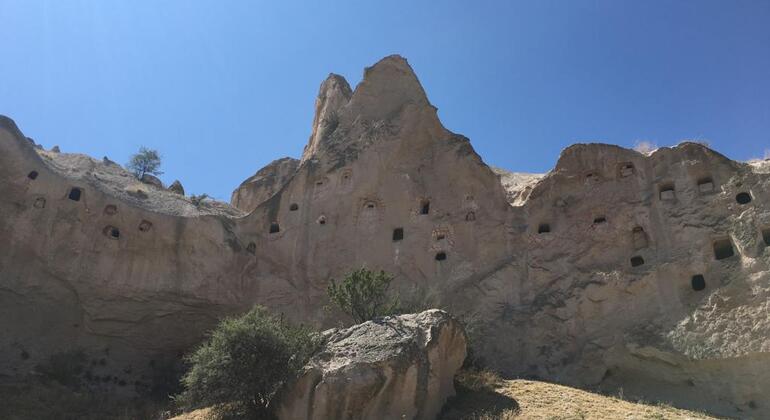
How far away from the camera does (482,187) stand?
22.4 metres

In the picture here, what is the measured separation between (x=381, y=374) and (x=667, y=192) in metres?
10.6

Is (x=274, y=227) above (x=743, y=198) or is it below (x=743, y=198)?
above

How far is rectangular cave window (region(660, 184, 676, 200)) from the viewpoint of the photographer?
19547 millimetres

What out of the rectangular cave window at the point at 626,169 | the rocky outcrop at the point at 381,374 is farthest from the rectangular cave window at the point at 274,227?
the rectangular cave window at the point at 626,169

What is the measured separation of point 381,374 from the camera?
1402 centimetres

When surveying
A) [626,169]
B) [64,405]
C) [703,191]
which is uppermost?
[626,169]

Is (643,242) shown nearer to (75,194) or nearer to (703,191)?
(703,191)

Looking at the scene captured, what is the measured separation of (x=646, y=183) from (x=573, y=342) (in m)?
5.40

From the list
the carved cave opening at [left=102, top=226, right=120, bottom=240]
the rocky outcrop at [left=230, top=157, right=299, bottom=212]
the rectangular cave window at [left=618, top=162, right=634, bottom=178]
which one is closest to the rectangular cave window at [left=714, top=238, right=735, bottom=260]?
the rectangular cave window at [left=618, top=162, right=634, bottom=178]

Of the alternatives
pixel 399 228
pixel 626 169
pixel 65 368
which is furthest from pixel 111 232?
pixel 626 169

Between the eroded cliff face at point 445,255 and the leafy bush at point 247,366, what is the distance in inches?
228

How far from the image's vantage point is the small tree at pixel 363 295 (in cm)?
1759

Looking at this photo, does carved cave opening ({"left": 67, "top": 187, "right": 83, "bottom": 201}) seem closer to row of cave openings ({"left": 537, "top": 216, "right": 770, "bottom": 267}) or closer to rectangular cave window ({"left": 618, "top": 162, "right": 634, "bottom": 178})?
row of cave openings ({"left": 537, "top": 216, "right": 770, "bottom": 267})

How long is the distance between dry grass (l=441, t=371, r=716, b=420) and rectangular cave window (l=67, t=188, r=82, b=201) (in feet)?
44.3
